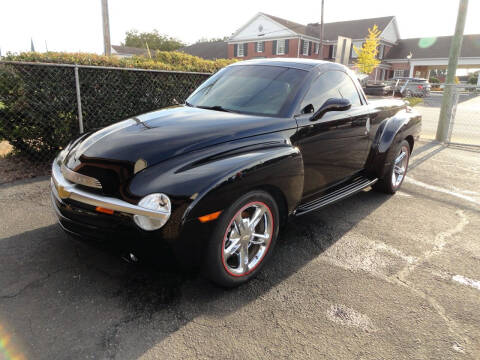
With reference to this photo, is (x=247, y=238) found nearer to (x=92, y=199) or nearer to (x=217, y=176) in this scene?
(x=217, y=176)

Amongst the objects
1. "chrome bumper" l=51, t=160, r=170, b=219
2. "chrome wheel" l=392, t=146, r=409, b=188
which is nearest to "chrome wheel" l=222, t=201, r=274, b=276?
"chrome bumper" l=51, t=160, r=170, b=219

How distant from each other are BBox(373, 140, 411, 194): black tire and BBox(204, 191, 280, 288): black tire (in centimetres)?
237

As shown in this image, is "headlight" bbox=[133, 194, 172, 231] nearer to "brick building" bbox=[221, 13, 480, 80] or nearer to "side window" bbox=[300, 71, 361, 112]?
"side window" bbox=[300, 71, 361, 112]

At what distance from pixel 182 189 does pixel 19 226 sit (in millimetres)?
2371

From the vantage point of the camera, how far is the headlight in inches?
83.7

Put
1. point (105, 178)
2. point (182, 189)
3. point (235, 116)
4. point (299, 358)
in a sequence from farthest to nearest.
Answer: point (235, 116)
point (105, 178)
point (182, 189)
point (299, 358)

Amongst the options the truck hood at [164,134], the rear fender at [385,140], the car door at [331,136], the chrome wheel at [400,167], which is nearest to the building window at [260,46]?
the chrome wheel at [400,167]

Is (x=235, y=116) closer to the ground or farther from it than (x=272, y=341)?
farther from it

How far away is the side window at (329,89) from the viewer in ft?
10.9

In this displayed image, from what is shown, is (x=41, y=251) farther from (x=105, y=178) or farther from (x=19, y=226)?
(x=105, y=178)

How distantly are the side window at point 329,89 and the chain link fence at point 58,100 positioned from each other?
306cm

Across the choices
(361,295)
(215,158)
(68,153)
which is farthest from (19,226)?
(361,295)

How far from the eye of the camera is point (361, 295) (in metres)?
2.66

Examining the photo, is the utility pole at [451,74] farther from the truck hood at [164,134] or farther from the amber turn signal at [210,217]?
the amber turn signal at [210,217]
